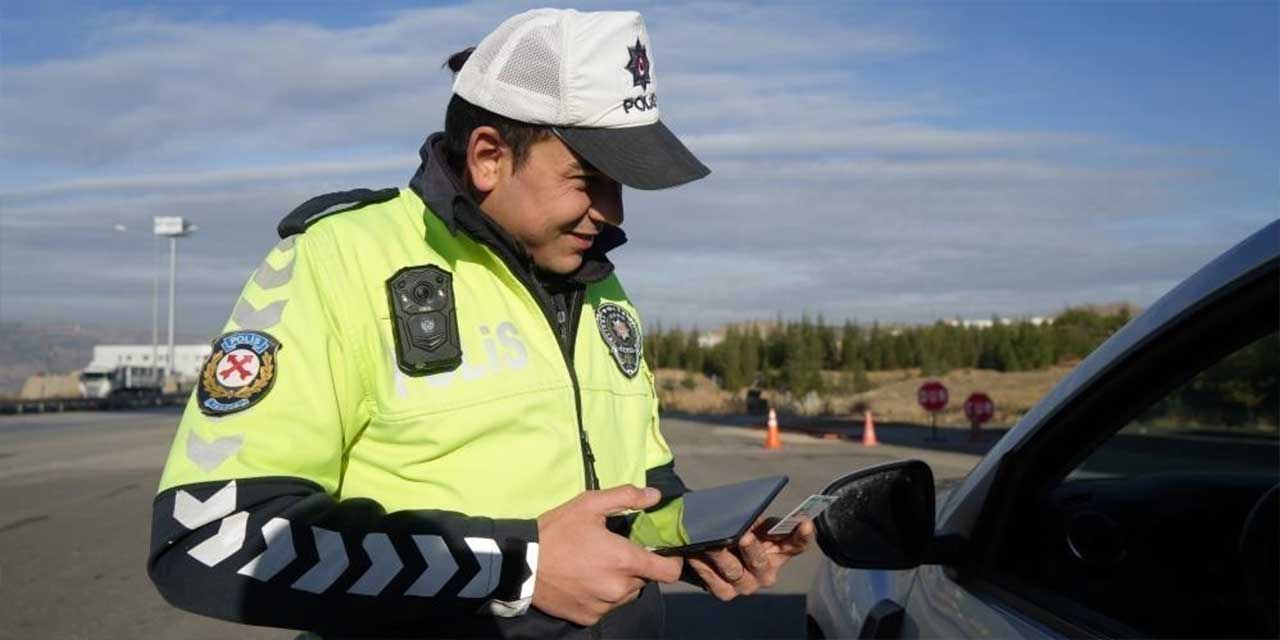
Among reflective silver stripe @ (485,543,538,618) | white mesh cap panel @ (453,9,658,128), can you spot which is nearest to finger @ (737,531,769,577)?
reflective silver stripe @ (485,543,538,618)

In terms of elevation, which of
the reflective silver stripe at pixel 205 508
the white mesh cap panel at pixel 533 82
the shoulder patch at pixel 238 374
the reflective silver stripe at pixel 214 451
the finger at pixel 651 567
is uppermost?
the white mesh cap panel at pixel 533 82

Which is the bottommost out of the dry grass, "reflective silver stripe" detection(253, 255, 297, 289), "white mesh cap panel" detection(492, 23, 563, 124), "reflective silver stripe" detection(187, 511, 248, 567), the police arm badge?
the dry grass

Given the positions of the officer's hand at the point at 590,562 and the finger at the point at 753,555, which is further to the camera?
the finger at the point at 753,555

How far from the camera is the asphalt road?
603 cm

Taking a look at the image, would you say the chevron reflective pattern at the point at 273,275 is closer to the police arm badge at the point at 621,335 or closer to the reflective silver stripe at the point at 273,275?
the reflective silver stripe at the point at 273,275

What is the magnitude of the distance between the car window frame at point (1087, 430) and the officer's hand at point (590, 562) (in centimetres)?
80

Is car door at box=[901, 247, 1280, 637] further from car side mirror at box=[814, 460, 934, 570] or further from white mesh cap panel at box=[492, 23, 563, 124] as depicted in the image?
white mesh cap panel at box=[492, 23, 563, 124]

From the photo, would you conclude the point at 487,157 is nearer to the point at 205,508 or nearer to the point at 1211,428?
the point at 205,508

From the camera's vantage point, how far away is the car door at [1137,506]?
6.32ft

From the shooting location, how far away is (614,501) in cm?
166

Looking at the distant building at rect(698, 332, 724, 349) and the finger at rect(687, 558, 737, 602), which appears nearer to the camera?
the finger at rect(687, 558, 737, 602)

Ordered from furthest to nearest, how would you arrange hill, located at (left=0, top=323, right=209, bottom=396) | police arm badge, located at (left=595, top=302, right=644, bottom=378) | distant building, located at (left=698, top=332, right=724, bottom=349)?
hill, located at (left=0, top=323, right=209, bottom=396), distant building, located at (left=698, top=332, right=724, bottom=349), police arm badge, located at (left=595, top=302, right=644, bottom=378)

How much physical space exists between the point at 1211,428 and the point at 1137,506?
25 cm

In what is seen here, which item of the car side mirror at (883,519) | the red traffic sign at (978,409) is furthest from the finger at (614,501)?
the red traffic sign at (978,409)
